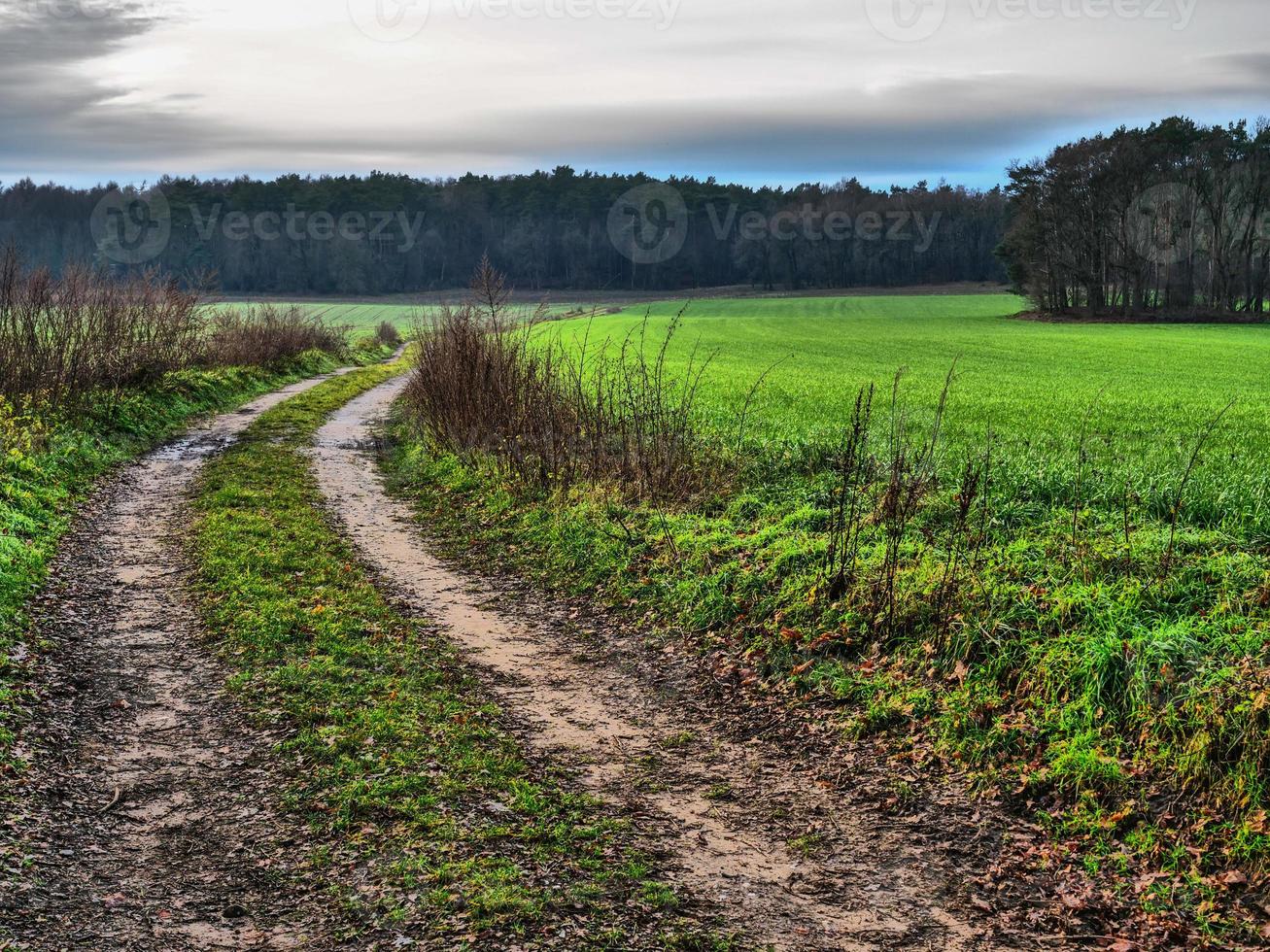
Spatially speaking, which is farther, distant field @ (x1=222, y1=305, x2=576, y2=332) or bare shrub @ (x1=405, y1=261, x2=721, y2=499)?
distant field @ (x1=222, y1=305, x2=576, y2=332)

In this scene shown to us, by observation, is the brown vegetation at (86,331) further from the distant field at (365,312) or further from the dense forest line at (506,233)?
the dense forest line at (506,233)

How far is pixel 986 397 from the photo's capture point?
25.8m

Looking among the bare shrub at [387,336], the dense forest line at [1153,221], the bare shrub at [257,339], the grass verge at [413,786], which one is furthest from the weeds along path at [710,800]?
the dense forest line at [1153,221]

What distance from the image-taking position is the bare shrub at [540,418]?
44.9 ft

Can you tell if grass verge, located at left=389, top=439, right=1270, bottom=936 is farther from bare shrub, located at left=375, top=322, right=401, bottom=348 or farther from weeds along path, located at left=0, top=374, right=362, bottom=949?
bare shrub, located at left=375, top=322, right=401, bottom=348

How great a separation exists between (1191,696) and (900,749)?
5.97 feet

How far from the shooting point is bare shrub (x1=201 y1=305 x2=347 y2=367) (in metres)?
33.7

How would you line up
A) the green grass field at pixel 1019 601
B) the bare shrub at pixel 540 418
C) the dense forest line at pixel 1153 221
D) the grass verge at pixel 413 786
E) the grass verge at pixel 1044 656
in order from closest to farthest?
the grass verge at pixel 413 786
the grass verge at pixel 1044 656
the green grass field at pixel 1019 601
the bare shrub at pixel 540 418
the dense forest line at pixel 1153 221

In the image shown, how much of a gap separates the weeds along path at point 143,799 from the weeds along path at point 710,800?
6.51 feet

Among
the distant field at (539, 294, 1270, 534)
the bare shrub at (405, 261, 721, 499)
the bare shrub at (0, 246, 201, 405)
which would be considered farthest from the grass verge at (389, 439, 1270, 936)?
the bare shrub at (0, 246, 201, 405)

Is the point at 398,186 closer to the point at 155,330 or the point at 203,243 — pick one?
the point at 203,243

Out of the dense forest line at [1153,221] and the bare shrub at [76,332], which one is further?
the dense forest line at [1153,221]

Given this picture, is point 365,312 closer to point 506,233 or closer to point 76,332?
point 506,233

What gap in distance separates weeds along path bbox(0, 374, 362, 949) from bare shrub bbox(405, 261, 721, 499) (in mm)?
5739
